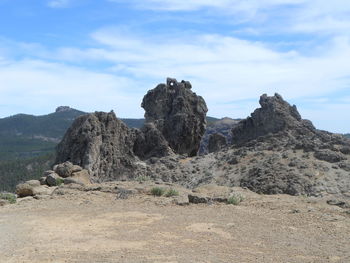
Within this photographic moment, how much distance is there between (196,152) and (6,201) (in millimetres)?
33654

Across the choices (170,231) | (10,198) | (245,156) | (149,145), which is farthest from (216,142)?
(170,231)

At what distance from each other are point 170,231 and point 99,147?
18047mm

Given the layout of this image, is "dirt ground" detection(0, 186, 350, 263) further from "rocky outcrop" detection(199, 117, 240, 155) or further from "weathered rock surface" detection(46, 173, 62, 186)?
"rocky outcrop" detection(199, 117, 240, 155)

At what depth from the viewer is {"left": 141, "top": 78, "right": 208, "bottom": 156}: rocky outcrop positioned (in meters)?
45.2

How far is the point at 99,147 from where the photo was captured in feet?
94.2

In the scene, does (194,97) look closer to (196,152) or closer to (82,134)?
(196,152)

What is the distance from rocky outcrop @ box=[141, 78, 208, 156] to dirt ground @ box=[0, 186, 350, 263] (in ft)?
94.9

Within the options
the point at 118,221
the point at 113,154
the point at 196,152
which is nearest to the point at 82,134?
the point at 113,154

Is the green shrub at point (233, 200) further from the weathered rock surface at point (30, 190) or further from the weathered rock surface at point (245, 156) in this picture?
the weathered rock surface at point (245, 156)

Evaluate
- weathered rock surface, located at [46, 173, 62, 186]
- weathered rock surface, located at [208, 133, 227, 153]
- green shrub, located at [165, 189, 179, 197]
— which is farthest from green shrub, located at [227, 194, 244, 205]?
weathered rock surface, located at [208, 133, 227, 153]

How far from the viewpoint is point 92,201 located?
52.1 ft

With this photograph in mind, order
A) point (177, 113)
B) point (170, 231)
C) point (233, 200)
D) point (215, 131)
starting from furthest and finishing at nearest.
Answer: point (215, 131), point (177, 113), point (233, 200), point (170, 231)

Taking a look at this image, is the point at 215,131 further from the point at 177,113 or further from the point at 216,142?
the point at 177,113

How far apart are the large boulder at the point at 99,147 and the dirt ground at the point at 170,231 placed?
11.0 metres
